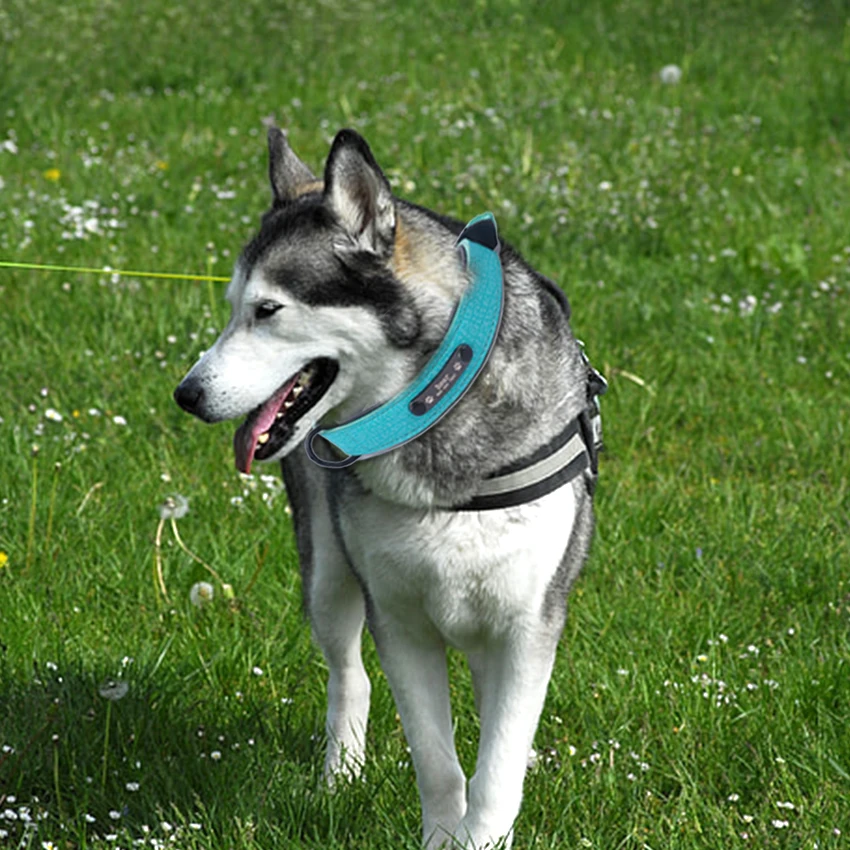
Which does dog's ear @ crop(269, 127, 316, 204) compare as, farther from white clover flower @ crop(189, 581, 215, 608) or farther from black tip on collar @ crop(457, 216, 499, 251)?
white clover flower @ crop(189, 581, 215, 608)

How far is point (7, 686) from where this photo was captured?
12.2 feet

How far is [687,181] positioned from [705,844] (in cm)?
460

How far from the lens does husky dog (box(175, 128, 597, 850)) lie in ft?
9.30

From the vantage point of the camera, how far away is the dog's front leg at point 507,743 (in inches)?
118

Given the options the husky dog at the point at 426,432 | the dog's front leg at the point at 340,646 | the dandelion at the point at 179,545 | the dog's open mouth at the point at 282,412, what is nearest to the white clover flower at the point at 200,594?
the dandelion at the point at 179,545

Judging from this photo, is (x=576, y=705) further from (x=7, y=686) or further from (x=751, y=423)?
(x=751, y=423)

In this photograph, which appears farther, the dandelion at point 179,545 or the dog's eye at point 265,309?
the dandelion at point 179,545

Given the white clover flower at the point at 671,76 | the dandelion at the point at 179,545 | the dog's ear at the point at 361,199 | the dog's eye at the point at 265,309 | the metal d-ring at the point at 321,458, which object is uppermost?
the dog's ear at the point at 361,199

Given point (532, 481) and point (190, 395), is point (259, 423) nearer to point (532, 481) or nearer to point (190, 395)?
point (190, 395)

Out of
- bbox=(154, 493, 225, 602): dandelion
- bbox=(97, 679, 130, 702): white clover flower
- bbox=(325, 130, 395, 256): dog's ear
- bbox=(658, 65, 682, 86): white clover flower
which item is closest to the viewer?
bbox=(325, 130, 395, 256): dog's ear

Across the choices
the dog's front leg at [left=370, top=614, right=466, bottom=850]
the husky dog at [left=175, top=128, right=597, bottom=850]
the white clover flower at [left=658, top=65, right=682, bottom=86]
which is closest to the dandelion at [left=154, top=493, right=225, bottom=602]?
the husky dog at [left=175, top=128, right=597, bottom=850]

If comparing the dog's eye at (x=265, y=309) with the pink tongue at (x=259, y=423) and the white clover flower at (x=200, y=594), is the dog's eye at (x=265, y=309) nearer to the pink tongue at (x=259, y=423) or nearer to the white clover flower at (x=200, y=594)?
the pink tongue at (x=259, y=423)

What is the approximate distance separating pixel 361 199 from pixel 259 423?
1.51 ft

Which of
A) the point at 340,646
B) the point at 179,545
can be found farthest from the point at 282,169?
the point at 179,545
